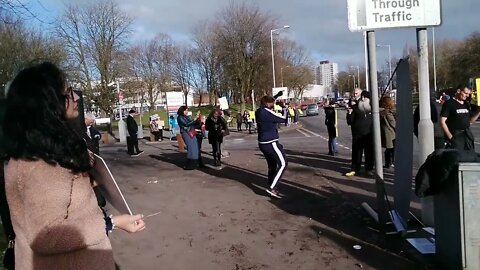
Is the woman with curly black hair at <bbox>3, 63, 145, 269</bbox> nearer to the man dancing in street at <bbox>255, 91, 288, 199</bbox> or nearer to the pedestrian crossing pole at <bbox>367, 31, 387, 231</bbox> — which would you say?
the pedestrian crossing pole at <bbox>367, 31, 387, 231</bbox>

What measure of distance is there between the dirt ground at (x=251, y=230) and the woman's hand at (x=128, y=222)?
8.70ft

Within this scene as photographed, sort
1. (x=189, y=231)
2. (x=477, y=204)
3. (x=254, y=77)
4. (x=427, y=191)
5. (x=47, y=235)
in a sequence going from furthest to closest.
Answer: (x=254, y=77) < (x=189, y=231) < (x=427, y=191) < (x=477, y=204) < (x=47, y=235)

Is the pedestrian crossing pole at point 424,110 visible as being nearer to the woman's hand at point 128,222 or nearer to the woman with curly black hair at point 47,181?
the woman's hand at point 128,222

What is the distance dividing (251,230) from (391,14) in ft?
10.7

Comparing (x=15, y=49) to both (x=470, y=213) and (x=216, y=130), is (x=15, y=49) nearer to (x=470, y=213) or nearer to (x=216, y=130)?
(x=216, y=130)

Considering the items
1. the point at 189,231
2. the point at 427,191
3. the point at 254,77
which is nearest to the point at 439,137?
the point at 427,191

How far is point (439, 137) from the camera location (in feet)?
26.5

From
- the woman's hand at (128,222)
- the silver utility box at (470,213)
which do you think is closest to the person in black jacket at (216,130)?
the silver utility box at (470,213)

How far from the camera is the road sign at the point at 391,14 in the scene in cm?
565

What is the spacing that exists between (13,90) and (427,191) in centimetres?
376

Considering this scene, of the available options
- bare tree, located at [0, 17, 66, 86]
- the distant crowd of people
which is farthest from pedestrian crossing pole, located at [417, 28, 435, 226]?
bare tree, located at [0, 17, 66, 86]

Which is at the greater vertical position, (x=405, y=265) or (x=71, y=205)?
(x=71, y=205)

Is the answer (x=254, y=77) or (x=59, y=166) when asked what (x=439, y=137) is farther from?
(x=254, y=77)

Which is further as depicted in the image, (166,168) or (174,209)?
(166,168)
